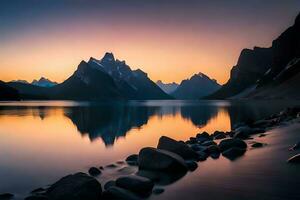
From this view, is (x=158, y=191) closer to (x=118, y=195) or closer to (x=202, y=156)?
(x=118, y=195)

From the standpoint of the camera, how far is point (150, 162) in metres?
18.7

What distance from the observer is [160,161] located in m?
18.3

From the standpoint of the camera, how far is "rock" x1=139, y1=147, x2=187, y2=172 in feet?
59.1

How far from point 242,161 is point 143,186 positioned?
25.8 feet

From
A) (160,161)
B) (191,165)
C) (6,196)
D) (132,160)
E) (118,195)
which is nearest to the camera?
(118,195)

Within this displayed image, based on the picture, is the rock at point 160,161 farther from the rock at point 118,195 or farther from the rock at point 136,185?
the rock at point 118,195

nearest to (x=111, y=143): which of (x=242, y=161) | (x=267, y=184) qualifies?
(x=242, y=161)

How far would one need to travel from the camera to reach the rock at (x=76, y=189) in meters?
12.6

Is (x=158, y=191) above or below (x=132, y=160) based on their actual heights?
above

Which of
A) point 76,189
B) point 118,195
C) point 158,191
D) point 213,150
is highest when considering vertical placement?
point 76,189

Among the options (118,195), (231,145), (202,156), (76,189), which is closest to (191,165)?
(202,156)

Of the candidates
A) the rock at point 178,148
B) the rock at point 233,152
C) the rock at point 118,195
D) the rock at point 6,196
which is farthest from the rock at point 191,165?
the rock at point 6,196

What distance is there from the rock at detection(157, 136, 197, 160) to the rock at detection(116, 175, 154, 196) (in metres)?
7.38

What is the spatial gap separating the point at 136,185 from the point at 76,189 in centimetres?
291
